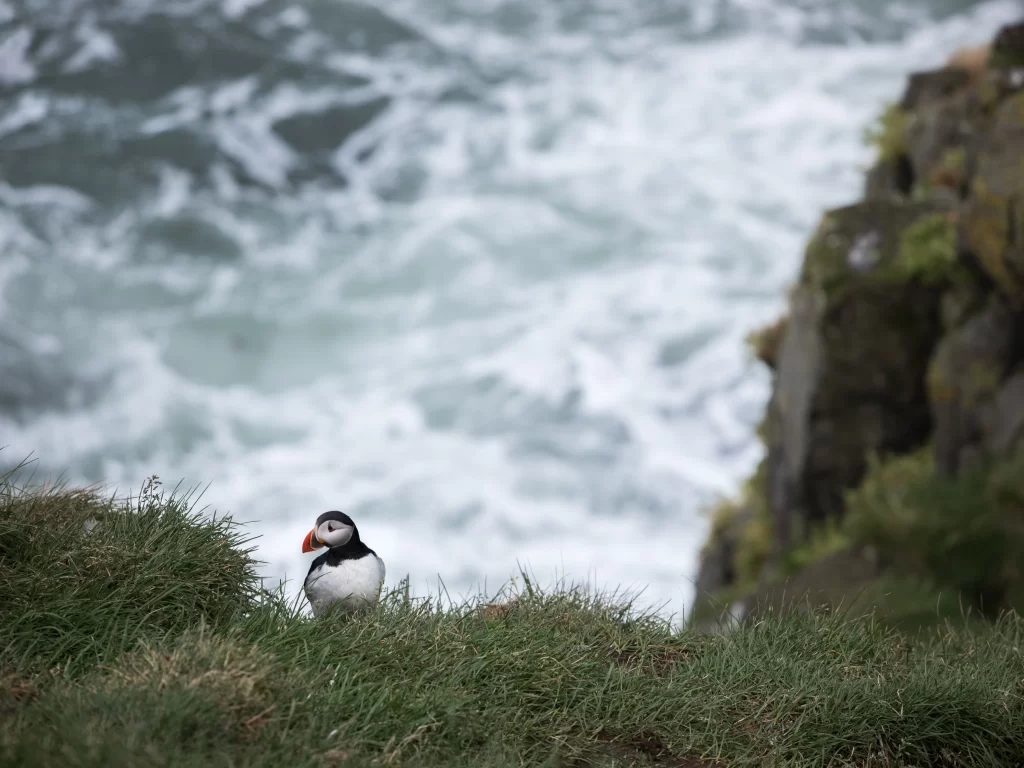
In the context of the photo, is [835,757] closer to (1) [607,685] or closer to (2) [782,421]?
(1) [607,685]

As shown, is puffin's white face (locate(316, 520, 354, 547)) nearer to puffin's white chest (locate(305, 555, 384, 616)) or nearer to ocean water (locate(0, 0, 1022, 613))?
puffin's white chest (locate(305, 555, 384, 616))

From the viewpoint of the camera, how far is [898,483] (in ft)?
35.8

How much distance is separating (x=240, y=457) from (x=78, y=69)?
11345 mm

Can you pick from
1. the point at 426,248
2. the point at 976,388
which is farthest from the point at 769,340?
the point at 426,248

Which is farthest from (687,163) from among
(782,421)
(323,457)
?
(782,421)

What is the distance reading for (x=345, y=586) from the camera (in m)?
4.77

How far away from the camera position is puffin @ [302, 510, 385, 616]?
4.77 metres

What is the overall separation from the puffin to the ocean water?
14548 mm

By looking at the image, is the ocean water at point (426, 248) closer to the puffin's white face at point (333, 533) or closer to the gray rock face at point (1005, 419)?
A: the gray rock face at point (1005, 419)

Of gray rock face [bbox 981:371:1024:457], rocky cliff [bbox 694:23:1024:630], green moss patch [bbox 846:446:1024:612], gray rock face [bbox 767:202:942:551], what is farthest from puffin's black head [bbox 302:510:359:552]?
gray rock face [bbox 767:202:942:551]

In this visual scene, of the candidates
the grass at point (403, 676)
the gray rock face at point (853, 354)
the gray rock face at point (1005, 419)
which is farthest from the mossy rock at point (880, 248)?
the grass at point (403, 676)

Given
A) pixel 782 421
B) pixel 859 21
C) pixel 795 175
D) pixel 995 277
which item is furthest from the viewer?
pixel 859 21

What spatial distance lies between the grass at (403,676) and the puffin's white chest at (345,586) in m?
0.14

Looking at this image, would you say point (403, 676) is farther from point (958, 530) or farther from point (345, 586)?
point (958, 530)
